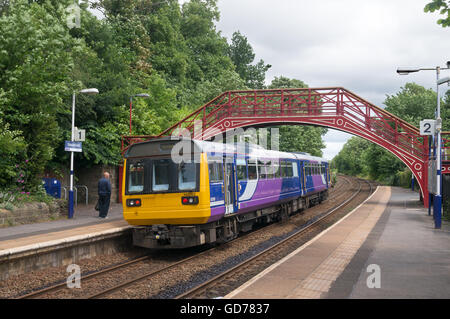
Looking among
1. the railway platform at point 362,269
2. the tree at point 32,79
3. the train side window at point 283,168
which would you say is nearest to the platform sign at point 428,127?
the railway platform at point 362,269

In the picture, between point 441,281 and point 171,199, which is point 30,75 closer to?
point 171,199

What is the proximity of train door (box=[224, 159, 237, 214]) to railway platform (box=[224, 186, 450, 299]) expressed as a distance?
7.91 ft

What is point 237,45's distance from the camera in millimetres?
73875

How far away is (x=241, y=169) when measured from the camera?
43.2 ft

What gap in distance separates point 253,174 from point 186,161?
13.2 feet

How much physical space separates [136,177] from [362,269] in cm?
600

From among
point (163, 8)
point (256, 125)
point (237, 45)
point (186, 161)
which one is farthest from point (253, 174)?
point (237, 45)

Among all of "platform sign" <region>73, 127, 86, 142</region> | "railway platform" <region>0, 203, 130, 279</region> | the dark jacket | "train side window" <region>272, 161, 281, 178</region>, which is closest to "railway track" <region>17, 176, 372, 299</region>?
"railway platform" <region>0, 203, 130, 279</region>

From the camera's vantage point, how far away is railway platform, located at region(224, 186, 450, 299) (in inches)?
276

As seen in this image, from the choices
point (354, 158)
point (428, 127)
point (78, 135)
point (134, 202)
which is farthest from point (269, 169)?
point (354, 158)

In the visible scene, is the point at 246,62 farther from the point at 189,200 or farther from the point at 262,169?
the point at 189,200

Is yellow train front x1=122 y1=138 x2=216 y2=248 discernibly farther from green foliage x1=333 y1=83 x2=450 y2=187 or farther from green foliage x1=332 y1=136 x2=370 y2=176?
green foliage x1=332 y1=136 x2=370 y2=176

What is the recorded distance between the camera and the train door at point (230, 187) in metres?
11.9

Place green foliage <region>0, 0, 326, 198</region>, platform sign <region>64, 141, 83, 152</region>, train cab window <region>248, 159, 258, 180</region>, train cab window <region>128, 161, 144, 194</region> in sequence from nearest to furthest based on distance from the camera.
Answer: train cab window <region>128, 161, 144, 194</region>, train cab window <region>248, 159, 258, 180</region>, green foliage <region>0, 0, 326, 198</region>, platform sign <region>64, 141, 83, 152</region>
